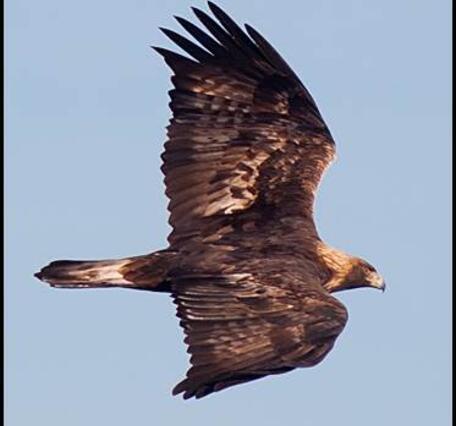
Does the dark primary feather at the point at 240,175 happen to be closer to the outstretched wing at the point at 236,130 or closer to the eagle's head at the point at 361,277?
the outstretched wing at the point at 236,130

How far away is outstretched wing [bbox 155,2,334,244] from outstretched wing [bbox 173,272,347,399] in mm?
1741

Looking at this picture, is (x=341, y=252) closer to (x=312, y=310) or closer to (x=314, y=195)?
(x=314, y=195)

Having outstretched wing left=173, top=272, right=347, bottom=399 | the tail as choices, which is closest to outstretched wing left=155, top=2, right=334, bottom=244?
the tail

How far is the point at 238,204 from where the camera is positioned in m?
17.3

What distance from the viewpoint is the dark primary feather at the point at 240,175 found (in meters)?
15.6

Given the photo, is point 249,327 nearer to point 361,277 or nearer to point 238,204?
point 238,204

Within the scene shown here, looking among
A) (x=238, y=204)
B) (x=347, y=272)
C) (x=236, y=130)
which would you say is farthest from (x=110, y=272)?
(x=347, y=272)

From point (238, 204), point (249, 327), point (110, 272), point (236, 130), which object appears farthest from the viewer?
point (236, 130)

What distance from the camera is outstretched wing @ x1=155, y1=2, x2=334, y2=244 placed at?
1741 cm

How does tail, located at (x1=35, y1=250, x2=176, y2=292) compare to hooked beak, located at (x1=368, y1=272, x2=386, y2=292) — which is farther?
hooked beak, located at (x1=368, y1=272, x2=386, y2=292)

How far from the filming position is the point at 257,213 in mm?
17219

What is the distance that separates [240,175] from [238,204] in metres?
0.32

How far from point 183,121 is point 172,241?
1.26m

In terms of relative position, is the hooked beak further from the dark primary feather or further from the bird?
the dark primary feather
